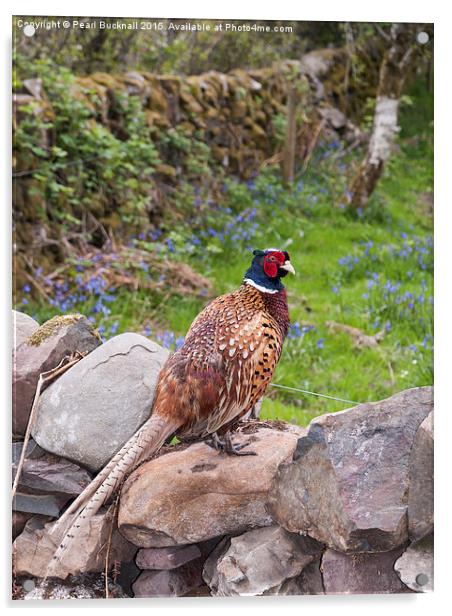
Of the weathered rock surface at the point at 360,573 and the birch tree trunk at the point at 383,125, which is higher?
the birch tree trunk at the point at 383,125

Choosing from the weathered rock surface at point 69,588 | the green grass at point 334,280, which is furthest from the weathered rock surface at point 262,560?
the green grass at point 334,280

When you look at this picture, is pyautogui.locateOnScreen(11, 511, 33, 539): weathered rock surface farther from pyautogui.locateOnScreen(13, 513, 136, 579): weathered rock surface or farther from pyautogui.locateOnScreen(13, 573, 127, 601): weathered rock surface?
pyautogui.locateOnScreen(13, 573, 127, 601): weathered rock surface

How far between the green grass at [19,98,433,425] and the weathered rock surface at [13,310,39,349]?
0.18 m

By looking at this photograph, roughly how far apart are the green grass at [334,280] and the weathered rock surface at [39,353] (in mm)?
254

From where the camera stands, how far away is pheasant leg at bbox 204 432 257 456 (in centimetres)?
258

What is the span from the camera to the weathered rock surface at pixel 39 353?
2.65 metres

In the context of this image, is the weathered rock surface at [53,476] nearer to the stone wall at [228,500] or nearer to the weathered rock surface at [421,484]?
the stone wall at [228,500]

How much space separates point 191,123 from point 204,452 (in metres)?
1.54

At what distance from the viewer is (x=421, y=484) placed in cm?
258

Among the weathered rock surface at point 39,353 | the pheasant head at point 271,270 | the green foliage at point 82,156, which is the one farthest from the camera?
the green foliage at point 82,156

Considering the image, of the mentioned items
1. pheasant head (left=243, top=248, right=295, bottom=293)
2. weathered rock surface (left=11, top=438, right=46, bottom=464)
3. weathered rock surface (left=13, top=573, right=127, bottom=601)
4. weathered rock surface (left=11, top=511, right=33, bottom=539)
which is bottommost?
weathered rock surface (left=13, top=573, right=127, bottom=601)

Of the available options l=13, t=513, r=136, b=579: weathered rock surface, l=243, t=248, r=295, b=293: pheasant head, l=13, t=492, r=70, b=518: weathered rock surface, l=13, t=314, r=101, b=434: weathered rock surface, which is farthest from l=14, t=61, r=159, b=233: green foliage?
l=13, t=513, r=136, b=579: weathered rock surface

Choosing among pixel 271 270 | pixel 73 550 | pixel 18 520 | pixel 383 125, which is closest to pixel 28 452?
pixel 18 520

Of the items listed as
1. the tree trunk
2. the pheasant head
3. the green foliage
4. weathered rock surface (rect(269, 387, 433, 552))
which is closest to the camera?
weathered rock surface (rect(269, 387, 433, 552))
